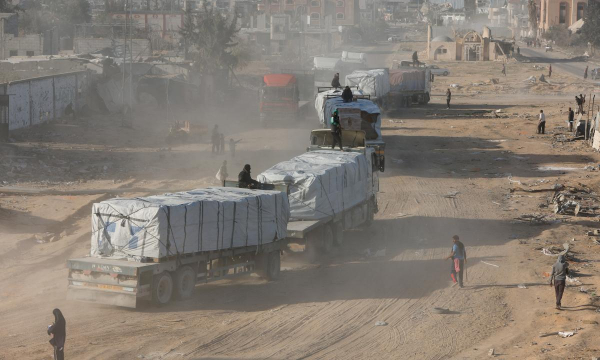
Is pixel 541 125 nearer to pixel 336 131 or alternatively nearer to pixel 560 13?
pixel 336 131

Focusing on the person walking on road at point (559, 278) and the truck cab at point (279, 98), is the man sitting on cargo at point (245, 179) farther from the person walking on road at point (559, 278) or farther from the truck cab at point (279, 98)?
the truck cab at point (279, 98)

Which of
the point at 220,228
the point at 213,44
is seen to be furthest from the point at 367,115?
the point at 213,44

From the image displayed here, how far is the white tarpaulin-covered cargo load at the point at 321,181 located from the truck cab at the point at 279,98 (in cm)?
2387

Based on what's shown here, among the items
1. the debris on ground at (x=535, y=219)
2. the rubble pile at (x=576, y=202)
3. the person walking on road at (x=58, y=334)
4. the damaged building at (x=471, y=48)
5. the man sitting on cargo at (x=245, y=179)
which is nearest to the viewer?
the person walking on road at (x=58, y=334)

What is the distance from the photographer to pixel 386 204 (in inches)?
1232

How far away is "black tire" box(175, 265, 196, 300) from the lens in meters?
18.4

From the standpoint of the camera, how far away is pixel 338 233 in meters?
24.9

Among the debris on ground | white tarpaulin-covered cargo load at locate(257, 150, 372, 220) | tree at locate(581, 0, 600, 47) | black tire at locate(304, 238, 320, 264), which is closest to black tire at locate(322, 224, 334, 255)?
black tire at locate(304, 238, 320, 264)

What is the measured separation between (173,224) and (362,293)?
497cm

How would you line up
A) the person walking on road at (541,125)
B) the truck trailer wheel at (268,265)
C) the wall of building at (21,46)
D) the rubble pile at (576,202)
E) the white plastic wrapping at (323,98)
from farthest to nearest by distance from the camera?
the wall of building at (21,46) → the person walking on road at (541,125) → the white plastic wrapping at (323,98) → the rubble pile at (576,202) → the truck trailer wheel at (268,265)

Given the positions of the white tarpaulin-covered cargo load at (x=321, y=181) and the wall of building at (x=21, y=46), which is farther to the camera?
the wall of building at (x=21, y=46)

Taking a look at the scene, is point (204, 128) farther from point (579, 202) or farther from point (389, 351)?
point (389, 351)

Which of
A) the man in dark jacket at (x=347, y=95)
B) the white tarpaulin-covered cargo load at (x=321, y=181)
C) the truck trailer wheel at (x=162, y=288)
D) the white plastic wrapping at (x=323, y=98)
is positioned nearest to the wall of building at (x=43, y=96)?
the white plastic wrapping at (x=323, y=98)

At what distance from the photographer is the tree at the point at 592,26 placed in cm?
11781
